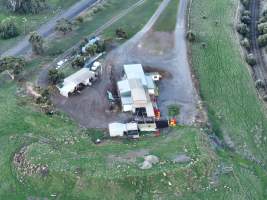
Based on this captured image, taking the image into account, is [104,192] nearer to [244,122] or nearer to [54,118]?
[54,118]

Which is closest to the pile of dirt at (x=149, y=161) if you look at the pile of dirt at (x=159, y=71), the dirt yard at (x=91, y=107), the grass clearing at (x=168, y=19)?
the dirt yard at (x=91, y=107)

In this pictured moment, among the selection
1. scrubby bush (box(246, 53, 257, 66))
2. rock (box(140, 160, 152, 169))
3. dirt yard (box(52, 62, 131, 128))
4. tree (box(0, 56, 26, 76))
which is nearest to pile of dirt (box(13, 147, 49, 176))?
dirt yard (box(52, 62, 131, 128))

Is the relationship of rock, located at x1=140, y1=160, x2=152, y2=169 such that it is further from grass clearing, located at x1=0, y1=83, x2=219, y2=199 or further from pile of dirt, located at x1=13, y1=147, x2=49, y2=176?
pile of dirt, located at x1=13, y1=147, x2=49, y2=176

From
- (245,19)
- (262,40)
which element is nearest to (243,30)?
(262,40)

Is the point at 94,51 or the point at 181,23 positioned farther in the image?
the point at 181,23

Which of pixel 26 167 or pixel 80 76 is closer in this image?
pixel 26 167

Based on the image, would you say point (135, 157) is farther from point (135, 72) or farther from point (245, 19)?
point (245, 19)

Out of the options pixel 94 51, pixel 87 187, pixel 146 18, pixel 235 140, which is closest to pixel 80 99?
pixel 94 51

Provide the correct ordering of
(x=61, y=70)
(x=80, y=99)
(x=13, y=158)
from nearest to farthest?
(x=13, y=158), (x=80, y=99), (x=61, y=70)
